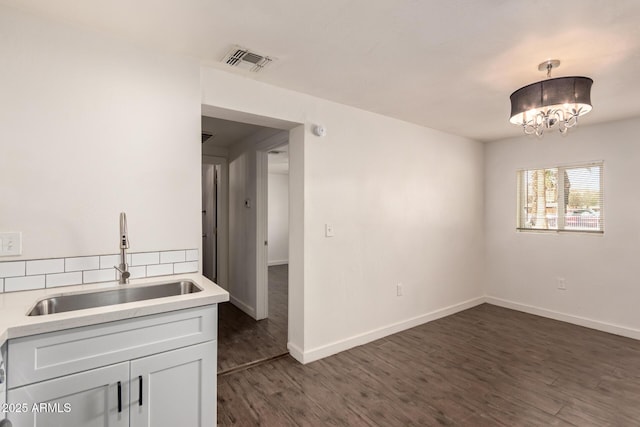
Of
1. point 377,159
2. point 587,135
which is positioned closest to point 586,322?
point 587,135

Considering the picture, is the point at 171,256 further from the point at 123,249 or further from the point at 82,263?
the point at 82,263

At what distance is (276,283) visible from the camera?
6.00m

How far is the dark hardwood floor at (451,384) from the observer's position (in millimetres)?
2045

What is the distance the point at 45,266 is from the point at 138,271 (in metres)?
0.43

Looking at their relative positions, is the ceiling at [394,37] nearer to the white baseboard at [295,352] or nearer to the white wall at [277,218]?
the white baseboard at [295,352]

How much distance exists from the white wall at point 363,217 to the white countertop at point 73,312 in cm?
128

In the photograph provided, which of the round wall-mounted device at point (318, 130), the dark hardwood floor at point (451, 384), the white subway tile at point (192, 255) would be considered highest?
the round wall-mounted device at point (318, 130)

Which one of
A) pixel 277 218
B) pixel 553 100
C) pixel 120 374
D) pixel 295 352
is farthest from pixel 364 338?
pixel 277 218

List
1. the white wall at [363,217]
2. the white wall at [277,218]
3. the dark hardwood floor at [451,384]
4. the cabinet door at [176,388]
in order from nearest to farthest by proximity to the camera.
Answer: the cabinet door at [176,388], the dark hardwood floor at [451,384], the white wall at [363,217], the white wall at [277,218]

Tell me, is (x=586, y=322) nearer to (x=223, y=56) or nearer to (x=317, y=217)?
(x=317, y=217)

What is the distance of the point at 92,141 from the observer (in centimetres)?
179

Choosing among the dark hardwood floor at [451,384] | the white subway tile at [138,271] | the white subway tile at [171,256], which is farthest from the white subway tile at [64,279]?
the dark hardwood floor at [451,384]

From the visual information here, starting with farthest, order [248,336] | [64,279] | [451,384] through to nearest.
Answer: [248,336], [451,384], [64,279]

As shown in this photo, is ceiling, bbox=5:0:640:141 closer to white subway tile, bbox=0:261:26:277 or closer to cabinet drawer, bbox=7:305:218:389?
white subway tile, bbox=0:261:26:277
